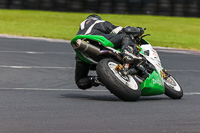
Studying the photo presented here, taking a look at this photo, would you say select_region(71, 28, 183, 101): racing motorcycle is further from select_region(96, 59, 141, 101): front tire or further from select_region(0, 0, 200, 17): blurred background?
select_region(0, 0, 200, 17): blurred background

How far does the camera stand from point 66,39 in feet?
68.0

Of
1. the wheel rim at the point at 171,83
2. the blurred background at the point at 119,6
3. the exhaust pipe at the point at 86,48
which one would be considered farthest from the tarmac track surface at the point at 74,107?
the blurred background at the point at 119,6

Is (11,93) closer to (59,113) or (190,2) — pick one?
(59,113)

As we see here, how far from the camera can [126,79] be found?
7391 mm

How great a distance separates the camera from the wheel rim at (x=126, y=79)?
7.30m

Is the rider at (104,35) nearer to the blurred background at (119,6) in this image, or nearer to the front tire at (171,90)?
the front tire at (171,90)

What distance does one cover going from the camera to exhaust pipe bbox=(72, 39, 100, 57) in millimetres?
7496

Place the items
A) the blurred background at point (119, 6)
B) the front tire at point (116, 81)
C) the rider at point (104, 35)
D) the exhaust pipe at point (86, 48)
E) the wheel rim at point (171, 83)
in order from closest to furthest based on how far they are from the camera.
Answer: the front tire at point (116, 81) → the exhaust pipe at point (86, 48) → the rider at point (104, 35) → the wheel rim at point (171, 83) → the blurred background at point (119, 6)

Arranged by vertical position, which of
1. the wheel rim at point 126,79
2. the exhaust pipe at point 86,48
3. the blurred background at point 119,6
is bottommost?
the blurred background at point 119,6

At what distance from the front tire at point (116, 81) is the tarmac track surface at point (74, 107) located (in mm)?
129

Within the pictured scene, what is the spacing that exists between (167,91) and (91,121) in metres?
2.80

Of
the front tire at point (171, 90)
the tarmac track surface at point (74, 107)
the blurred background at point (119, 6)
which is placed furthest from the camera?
the blurred background at point (119, 6)

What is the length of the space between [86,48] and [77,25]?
21.5 metres

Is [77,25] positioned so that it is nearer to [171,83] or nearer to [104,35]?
[171,83]
